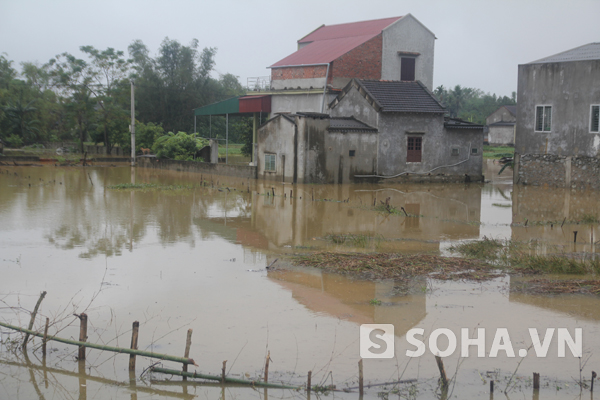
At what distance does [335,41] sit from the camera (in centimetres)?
4238

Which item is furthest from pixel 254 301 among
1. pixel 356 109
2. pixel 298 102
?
pixel 298 102

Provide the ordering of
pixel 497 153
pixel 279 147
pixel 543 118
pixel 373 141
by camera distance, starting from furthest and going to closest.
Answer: pixel 497 153 → pixel 279 147 → pixel 373 141 → pixel 543 118

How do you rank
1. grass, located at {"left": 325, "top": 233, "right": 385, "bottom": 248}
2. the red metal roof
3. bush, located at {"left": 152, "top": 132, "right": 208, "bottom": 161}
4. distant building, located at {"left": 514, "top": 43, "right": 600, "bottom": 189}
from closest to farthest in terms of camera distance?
grass, located at {"left": 325, "top": 233, "right": 385, "bottom": 248}, distant building, located at {"left": 514, "top": 43, "right": 600, "bottom": 189}, the red metal roof, bush, located at {"left": 152, "top": 132, "right": 208, "bottom": 161}

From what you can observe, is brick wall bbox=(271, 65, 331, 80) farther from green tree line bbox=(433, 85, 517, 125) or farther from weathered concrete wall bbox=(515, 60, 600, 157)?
green tree line bbox=(433, 85, 517, 125)

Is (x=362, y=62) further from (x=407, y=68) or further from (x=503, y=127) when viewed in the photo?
(x=503, y=127)

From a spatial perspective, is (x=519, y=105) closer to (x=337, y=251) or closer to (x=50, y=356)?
(x=337, y=251)

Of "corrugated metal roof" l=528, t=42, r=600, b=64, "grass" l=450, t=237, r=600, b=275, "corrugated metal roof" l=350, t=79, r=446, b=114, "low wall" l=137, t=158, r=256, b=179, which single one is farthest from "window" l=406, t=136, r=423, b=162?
"grass" l=450, t=237, r=600, b=275

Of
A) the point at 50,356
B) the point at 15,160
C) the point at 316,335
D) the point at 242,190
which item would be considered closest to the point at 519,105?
the point at 242,190

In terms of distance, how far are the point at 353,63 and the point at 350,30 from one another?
6.42m

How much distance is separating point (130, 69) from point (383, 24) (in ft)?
76.6

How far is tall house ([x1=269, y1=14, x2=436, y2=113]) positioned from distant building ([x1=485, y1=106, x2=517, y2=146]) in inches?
1503

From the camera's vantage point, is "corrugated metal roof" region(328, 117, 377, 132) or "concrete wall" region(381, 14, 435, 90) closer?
"corrugated metal roof" region(328, 117, 377, 132)

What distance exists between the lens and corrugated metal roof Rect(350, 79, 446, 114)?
31223mm

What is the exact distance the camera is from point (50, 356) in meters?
7.55
